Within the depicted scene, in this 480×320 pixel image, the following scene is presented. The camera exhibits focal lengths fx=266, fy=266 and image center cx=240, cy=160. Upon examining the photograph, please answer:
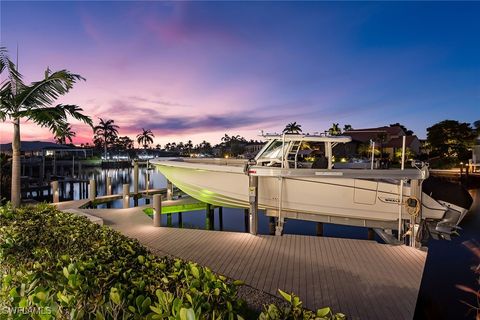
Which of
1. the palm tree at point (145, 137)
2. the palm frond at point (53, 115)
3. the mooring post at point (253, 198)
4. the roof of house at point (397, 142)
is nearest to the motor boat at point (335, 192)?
the mooring post at point (253, 198)

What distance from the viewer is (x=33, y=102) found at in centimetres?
817

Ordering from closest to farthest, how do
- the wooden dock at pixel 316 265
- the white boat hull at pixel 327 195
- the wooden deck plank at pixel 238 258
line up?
the wooden dock at pixel 316 265
the wooden deck plank at pixel 238 258
the white boat hull at pixel 327 195

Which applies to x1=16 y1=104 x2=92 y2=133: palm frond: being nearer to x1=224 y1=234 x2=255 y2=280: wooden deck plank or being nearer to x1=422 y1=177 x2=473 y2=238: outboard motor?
x1=224 y1=234 x2=255 y2=280: wooden deck plank

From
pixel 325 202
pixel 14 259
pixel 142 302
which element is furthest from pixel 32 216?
pixel 325 202

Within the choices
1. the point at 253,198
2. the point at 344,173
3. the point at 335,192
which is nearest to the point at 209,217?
the point at 253,198

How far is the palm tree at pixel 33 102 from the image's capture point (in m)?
7.88

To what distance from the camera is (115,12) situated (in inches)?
432

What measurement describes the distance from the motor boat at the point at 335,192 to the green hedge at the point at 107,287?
5252mm

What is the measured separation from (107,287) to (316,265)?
470 cm

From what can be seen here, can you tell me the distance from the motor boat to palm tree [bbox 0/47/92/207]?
4769mm

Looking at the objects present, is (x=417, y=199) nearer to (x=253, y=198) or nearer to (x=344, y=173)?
(x=344, y=173)

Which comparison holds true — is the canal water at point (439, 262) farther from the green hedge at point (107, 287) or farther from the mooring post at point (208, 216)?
the green hedge at point (107, 287)

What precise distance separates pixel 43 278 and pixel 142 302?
42.5 inches

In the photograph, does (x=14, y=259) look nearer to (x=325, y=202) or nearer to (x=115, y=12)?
(x=325, y=202)
